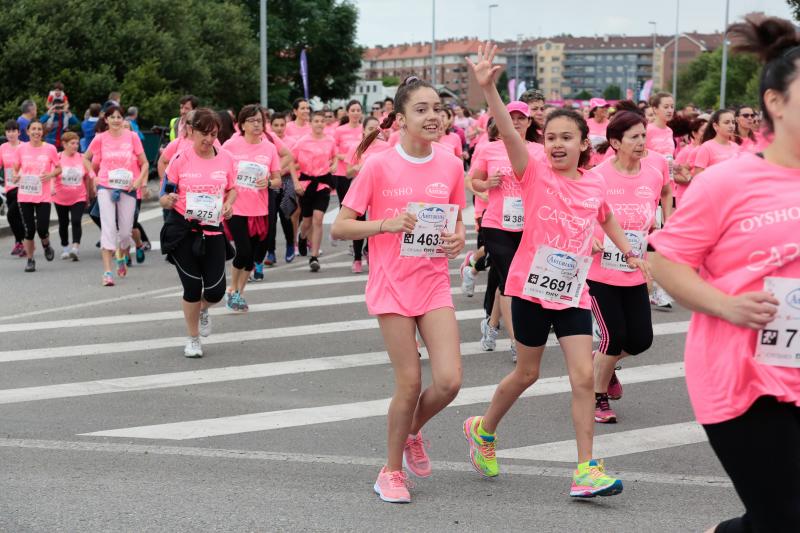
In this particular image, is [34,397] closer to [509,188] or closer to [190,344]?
[190,344]

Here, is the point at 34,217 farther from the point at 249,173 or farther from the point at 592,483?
the point at 592,483

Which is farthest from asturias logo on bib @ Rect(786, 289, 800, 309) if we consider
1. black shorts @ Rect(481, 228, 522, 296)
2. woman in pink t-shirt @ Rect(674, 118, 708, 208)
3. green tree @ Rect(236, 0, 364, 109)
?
green tree @ Rect(236, 0, 364, 109)

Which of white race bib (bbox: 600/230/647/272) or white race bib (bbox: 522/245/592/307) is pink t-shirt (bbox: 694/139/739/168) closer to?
white race bib (bbox: 600/230/647/272)

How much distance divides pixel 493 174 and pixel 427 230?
3129 millimetres

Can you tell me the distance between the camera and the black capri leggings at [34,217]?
14.0 m

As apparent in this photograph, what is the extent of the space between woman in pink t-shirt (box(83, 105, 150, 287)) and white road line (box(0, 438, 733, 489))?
6714 millimetres

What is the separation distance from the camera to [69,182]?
1466 cm

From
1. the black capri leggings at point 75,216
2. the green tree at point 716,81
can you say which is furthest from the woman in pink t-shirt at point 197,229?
the green tree at point 716,81

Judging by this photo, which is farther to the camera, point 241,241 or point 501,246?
point 241,241

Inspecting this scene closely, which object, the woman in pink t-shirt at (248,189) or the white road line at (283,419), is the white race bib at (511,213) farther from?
the woman in pink t-shirt at (248,189)

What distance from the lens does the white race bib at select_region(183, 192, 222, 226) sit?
29.6ft

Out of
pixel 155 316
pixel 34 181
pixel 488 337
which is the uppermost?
pixel 34 181

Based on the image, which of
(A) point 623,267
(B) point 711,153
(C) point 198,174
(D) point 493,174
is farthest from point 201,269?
(B) point 711,153

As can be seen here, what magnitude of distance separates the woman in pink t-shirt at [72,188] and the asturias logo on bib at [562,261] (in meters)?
10.2
